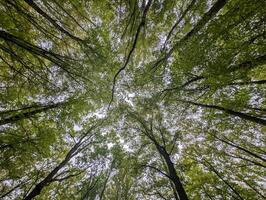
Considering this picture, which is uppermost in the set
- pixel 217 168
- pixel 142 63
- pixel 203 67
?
pixel 142 63

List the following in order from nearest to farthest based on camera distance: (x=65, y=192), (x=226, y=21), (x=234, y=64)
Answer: (x=226, y=21) → (x=234, y=64) → (x=65, y=192)

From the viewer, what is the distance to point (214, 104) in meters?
7.51

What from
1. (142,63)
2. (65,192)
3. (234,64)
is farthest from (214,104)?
(65,192)

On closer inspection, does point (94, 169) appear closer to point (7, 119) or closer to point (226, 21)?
point (7, 119)

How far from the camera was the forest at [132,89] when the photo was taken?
4.25 meters

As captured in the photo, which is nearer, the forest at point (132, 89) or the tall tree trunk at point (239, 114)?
the forest at point (132, 89)

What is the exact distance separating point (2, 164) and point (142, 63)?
321 inches

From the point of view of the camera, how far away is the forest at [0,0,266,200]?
4.25 m

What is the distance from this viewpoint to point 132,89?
26.9ft

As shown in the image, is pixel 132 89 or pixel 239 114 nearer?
pixel 239 114

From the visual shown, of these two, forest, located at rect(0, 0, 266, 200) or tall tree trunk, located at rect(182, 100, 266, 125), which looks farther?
tall tree trunk, located at rect(182, 100, 266, 125)

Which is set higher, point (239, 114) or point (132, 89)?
point (132, 89)

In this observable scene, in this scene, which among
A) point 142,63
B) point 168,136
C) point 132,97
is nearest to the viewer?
point 142,63

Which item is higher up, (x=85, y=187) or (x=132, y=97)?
(x=132, y=97)
